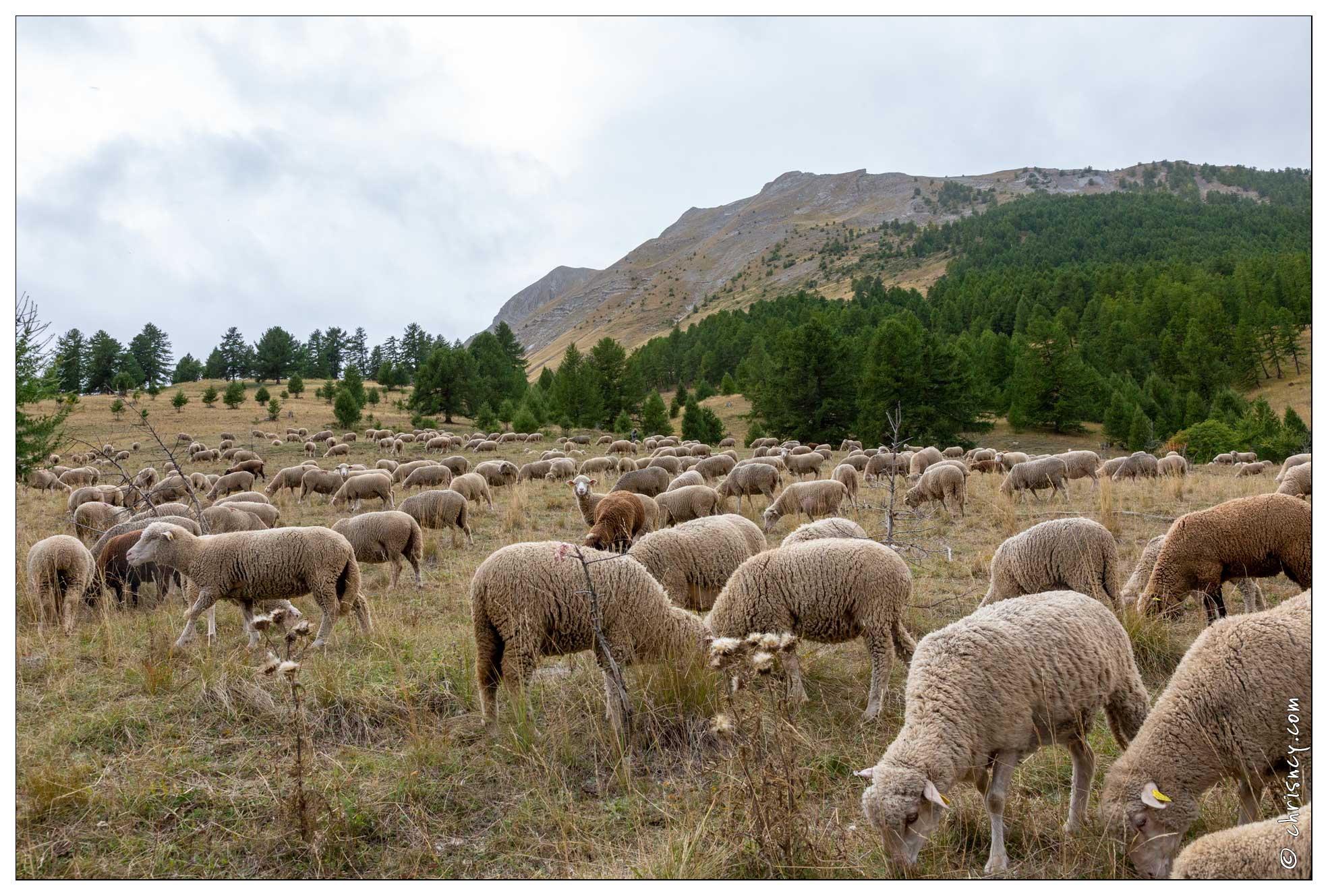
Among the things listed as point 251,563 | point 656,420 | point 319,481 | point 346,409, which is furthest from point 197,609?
point 656,420

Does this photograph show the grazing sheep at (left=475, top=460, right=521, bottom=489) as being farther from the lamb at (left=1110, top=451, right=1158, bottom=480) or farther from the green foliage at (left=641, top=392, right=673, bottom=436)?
the green foliage at (left=641, top=392, right=673, bottom=436)

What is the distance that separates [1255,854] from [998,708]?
1.14 m

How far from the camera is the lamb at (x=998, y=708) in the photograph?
10.5ft

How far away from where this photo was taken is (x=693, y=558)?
24.2 ft

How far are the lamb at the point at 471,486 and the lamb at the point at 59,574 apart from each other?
31.7 ft

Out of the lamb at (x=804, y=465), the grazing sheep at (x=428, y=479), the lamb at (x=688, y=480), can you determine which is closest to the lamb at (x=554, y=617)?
the lamb at (x=688, y=480)

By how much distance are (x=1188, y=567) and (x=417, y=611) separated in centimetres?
853

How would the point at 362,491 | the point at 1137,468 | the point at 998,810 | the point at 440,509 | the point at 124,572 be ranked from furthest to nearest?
1. the point at 1137,468
2. the point at 362,491
3. the point at 440,509
4. the point at 124,572
5. the point at 998,810

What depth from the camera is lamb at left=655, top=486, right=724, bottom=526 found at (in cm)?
1380

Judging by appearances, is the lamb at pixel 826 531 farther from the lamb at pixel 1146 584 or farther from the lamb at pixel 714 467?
the lamb at pixel 714 467

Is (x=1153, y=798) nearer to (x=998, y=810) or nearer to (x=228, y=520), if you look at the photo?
(x=998, y=810)

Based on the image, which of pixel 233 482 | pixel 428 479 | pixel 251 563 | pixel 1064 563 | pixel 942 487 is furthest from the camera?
pixel 428 479

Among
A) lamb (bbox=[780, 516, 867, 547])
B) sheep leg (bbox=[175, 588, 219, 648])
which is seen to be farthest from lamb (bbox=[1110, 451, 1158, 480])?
sheep leg (bbox=[175, 588, 219, 648])
